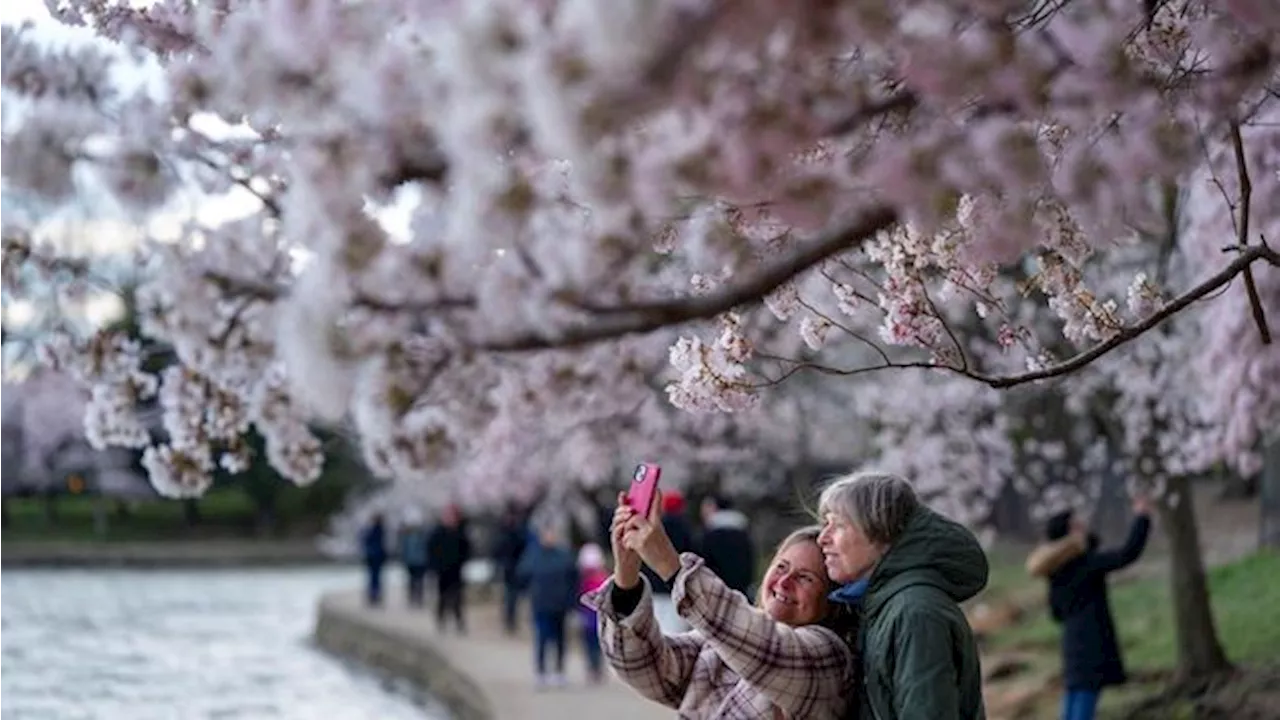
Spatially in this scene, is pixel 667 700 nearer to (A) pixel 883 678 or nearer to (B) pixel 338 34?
(A) pixel 883 678

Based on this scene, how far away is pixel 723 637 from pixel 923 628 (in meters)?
0.42

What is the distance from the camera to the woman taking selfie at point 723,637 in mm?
4418

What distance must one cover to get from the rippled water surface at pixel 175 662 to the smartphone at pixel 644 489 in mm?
12097

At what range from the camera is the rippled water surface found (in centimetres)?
1697

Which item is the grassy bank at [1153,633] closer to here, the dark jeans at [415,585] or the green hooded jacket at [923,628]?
the green hooded jacket at [923,628]

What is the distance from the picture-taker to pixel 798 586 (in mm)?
4762

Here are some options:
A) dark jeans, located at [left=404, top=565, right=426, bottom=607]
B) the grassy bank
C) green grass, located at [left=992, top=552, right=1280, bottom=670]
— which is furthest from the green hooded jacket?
dark jeans, located at [left=404, top=565, right=426, bottom=607]

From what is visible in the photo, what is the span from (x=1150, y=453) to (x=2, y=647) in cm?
1434

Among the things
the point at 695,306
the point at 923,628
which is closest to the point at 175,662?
the point at 923,628

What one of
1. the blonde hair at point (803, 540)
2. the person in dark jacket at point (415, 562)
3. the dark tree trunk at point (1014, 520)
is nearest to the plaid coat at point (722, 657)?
the blonde hair at point (803, 540)

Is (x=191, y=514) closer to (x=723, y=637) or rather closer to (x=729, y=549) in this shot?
(x=729, y=549)

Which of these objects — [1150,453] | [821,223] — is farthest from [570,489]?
[821,223]

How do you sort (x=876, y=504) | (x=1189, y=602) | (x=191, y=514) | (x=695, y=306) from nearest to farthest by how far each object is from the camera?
(x=695, y=306) < (x=876, y=504) < (x=1189, y=602) < (x=191, y=514)

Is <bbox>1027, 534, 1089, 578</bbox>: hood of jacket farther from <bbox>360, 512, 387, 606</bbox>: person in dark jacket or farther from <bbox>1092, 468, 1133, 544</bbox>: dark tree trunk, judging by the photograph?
<bbox>360, 512, 387, 606</bbox>: person in dark jacket
